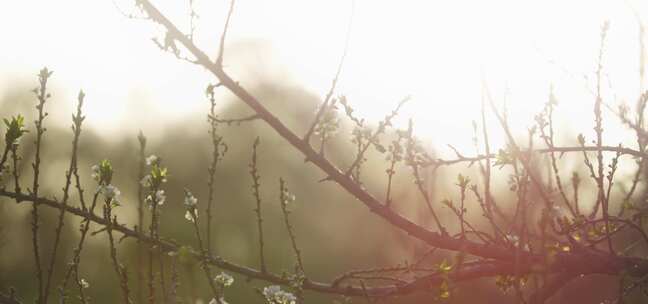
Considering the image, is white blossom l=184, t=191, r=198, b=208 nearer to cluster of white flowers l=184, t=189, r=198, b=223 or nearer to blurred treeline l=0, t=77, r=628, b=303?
cluster of white flowers l=184, t=189, r=198, b=223

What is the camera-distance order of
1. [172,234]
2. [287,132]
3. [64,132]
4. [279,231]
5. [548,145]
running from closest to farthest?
1. [287,132]
2. [548,145]
3. [172,234]
4. [279,231]
5. [64,132]

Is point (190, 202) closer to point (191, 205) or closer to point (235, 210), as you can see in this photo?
point (191, 205)

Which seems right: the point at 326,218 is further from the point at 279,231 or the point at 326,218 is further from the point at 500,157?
the point at 500,157

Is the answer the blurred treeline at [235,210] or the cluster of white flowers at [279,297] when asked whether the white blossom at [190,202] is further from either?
the blurred treeline at [235,210]

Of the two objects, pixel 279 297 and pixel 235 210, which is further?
pixel 235 210

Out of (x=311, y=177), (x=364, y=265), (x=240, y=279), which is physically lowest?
(x=364, y=265)

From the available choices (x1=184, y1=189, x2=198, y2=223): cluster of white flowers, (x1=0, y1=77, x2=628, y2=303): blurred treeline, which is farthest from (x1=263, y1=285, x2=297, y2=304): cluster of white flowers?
(x1=0, y1=77, x2=628, y2=303): blurred treeline

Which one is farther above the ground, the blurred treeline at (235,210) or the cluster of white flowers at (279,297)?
the blurred treeline at (235,210)

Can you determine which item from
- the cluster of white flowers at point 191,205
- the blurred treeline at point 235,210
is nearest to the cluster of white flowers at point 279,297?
the cluster of white flowers at point 191,205

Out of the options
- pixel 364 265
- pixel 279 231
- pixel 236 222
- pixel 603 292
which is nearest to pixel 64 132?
pixel 236 222

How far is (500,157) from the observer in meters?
3.46

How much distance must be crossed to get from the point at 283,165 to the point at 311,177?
3113 millimetres

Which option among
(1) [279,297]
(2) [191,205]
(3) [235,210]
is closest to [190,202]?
(2) [191,205]

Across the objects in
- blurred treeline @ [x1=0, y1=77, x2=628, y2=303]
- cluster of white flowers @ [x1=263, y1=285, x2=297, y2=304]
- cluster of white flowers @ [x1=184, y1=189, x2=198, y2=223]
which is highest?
blurred treeline @ [x1=0, y1=77, x2=628, y2=303]
